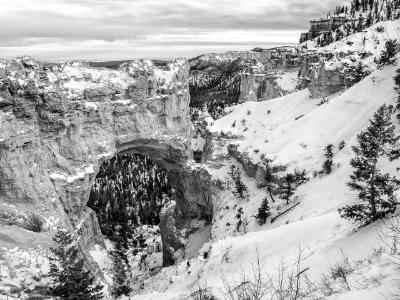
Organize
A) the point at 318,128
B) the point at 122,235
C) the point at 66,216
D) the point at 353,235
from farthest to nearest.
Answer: the point at 122,235
the point at 318,128
the point at 66,216
the point at 353,235

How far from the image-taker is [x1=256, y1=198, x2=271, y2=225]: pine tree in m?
31.4

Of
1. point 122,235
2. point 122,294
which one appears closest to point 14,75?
point 122,294

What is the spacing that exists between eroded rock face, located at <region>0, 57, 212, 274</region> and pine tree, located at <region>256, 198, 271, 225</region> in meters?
14.2

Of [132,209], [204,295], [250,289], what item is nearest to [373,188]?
[204,295]

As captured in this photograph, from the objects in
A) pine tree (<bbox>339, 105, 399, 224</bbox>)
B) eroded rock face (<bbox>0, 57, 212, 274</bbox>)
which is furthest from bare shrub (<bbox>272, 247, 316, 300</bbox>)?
eroded rock face (<bbox>0, 57, 212, 274</bbox>)

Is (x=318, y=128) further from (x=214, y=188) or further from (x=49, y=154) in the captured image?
(x=49, y=154)

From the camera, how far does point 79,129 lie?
36.8 m

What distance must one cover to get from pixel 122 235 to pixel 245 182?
25.7 metres

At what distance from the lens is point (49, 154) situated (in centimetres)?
3425

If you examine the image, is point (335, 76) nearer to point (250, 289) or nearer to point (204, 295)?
point (204, 295)

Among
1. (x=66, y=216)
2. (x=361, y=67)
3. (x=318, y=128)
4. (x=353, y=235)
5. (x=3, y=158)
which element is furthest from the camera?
(x=361, y=67)

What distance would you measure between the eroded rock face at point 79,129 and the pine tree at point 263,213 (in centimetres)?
1422

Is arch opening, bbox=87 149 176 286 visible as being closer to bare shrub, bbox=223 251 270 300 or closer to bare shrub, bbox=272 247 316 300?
bare shrub, bbox=223 251 270 300

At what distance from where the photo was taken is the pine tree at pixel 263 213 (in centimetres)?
3141
